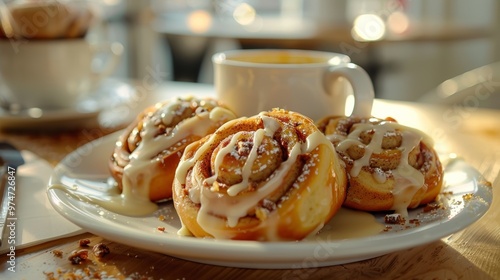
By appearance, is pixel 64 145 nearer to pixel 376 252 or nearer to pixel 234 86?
pixel 234 86

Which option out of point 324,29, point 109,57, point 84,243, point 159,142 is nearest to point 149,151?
point 159,142

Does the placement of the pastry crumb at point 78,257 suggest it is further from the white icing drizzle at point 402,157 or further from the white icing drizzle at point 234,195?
the white icing drizzle at point 402,157

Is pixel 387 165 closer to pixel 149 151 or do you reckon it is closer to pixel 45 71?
pixel 149 151

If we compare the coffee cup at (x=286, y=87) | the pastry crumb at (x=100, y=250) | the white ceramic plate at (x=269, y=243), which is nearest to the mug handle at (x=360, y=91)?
the coffee cup at (x=286, y=87)

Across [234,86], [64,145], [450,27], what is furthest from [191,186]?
[450,27]

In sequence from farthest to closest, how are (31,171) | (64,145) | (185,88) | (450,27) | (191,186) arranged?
(450,27) < (185,88) < (64,145) < (31,171) < (191,186)

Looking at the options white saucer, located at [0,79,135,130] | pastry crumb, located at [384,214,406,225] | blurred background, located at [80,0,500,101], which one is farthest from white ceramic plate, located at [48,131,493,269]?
blurred background, located at [80,0,500,101]
